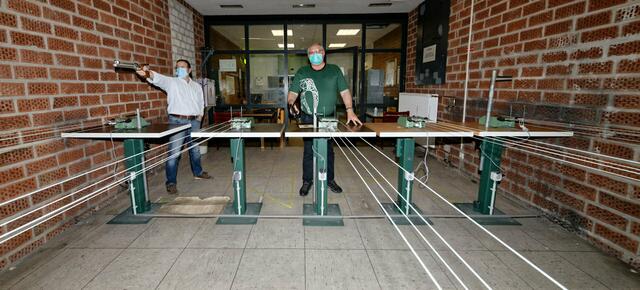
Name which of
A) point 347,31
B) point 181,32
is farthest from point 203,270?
point 347,31

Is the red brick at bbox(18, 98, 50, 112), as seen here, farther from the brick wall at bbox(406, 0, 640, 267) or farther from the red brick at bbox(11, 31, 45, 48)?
the brick wall at bbox(406, 0, 640, 267)

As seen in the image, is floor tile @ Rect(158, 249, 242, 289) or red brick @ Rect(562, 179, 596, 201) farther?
red brick @ Rect(562, 179, 596, 201)

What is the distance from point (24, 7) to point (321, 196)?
8.50 feet

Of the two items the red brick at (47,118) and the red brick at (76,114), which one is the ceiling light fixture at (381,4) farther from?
the red brick at (47,118)

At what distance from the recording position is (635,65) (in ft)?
6.55

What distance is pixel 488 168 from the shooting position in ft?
8.98

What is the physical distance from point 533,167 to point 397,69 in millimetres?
3883

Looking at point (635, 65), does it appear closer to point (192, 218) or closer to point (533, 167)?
point (533, 167)

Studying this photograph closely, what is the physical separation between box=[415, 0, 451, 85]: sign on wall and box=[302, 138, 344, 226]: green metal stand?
2.91 m

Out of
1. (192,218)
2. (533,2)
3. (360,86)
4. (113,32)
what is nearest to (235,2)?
(113,32)

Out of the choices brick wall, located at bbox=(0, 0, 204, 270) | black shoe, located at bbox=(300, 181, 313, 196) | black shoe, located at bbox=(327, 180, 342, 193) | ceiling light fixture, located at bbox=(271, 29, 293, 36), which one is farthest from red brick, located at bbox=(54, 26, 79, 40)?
ceiling light fixture, located at bbox=(271, 29, 293, 36)

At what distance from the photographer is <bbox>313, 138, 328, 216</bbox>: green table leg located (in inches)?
102

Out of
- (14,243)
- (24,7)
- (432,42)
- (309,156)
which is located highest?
(432,42)

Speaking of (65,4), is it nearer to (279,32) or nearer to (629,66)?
(629,66)
